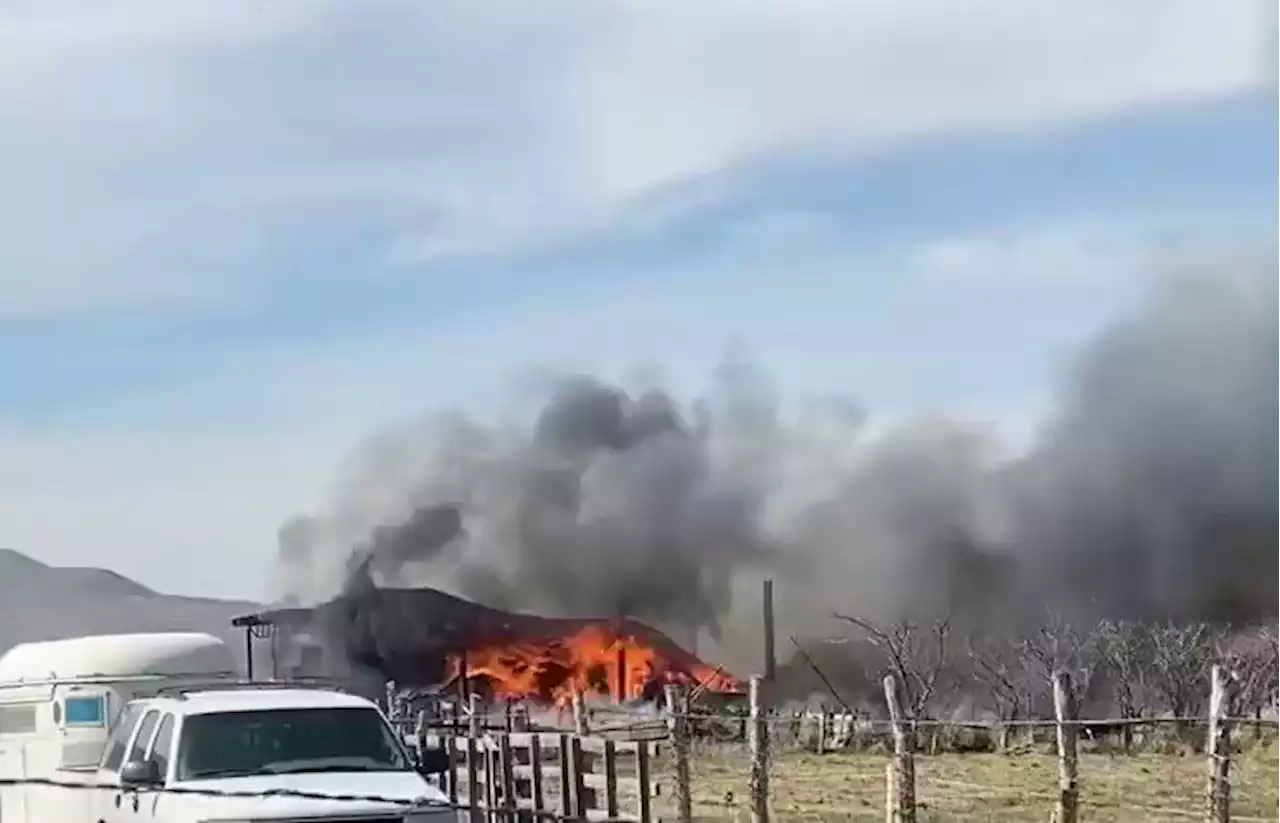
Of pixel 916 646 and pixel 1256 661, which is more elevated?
pixel 916 646

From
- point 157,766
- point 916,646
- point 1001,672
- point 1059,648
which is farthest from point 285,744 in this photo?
point 916,646

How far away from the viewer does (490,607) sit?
1494 inches

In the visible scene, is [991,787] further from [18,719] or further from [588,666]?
[588,666]

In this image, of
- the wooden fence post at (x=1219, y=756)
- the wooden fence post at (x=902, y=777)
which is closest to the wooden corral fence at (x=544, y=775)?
the wooden fence post at (x=902, y=777)

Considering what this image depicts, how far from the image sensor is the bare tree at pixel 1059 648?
31.9 m

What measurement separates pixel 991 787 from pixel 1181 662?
9.39 meters

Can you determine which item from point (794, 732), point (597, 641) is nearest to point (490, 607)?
point (597, 641)

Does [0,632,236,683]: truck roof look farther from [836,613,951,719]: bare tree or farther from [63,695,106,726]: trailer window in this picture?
[836,613,951,719]: bare tree

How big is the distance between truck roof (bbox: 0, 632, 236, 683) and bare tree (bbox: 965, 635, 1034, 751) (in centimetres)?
1679

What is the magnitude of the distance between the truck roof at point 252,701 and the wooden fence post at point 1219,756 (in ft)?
20.4

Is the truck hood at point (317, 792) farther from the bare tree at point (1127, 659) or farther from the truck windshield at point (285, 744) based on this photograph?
the bare tree at point (1127, 659)

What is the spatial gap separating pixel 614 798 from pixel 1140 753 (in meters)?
11.6

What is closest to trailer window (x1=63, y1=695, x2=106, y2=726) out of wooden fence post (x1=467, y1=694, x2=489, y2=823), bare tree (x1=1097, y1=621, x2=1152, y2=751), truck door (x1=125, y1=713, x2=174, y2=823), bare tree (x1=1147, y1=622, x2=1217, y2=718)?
wooden fence post (x1=467, y1=694, x2=489, y2=823)

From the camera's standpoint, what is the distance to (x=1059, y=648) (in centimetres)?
3216
